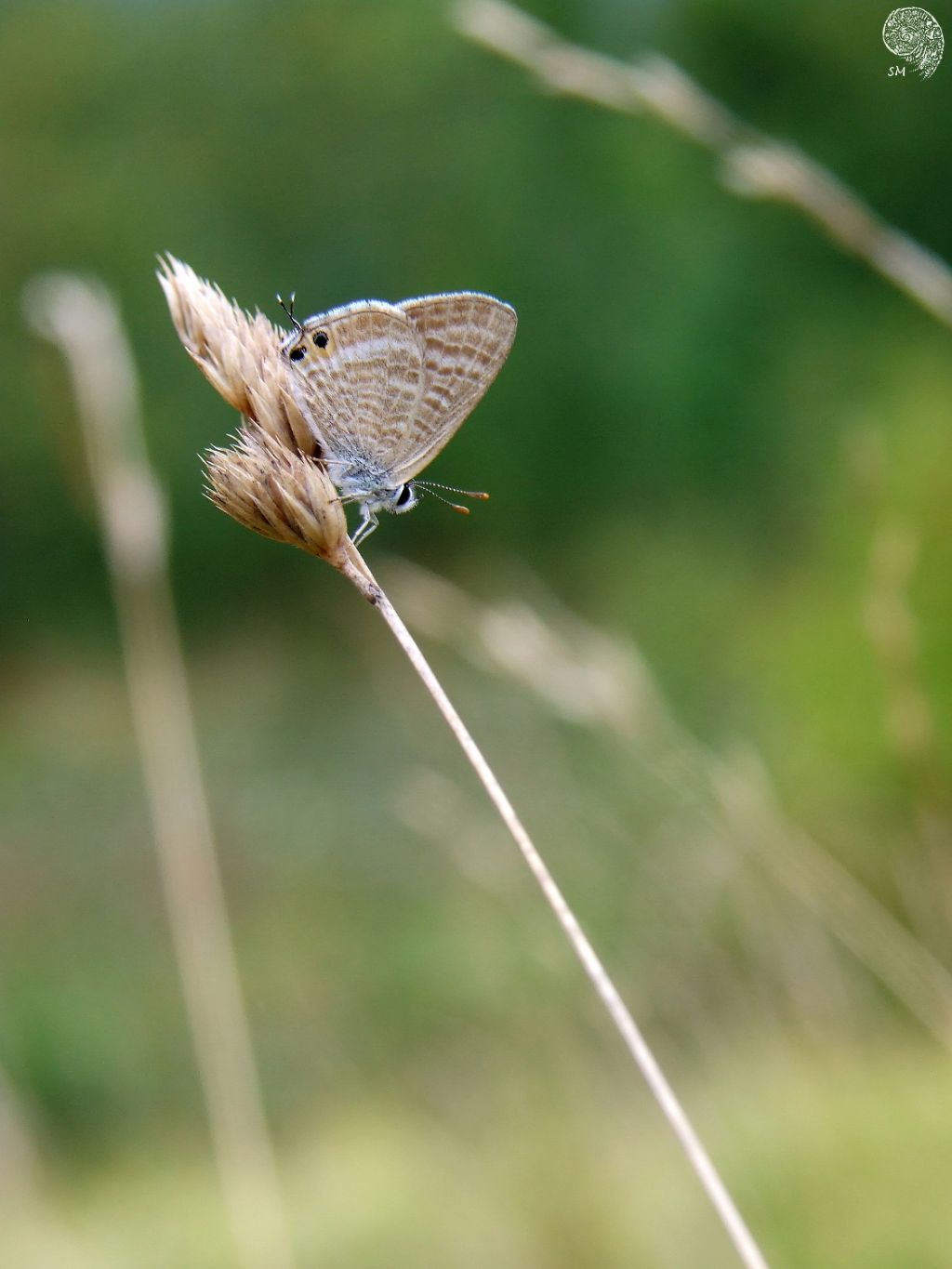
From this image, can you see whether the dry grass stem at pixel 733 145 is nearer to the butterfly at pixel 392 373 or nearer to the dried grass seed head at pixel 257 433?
the butterfly at pixel 392 373

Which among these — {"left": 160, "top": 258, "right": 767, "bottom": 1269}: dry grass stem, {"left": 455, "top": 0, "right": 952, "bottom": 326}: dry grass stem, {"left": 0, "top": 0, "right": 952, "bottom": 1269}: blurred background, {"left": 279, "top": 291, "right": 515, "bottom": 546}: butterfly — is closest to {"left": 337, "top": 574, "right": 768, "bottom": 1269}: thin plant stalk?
{"left": 160, "top": 258, "right": 767, "bottom": 1269}: dry grass stem

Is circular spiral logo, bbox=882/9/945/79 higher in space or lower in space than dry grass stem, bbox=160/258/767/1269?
higher

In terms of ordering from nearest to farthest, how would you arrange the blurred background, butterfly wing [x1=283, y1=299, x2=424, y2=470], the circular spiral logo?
1. butterfly wing [x1=283, y1=299, x2=424, y2=470]
2. the circular spiral logo
3. the blurred background

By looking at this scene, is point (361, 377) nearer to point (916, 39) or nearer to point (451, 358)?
point (451, 358)

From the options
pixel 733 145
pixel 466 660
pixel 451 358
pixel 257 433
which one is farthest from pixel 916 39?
pixel 466 660

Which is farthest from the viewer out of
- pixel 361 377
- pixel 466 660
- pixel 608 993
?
pixel 466 660

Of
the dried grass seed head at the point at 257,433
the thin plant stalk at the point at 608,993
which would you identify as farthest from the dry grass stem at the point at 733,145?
the thin plant stalk at the point at 608,993

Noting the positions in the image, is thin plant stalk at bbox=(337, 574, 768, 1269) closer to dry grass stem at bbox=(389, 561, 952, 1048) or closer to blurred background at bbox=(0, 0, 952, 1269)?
dry grass stem at bbox=(389, 561, 952, 1048)

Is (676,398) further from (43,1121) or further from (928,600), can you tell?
(43,1121)
